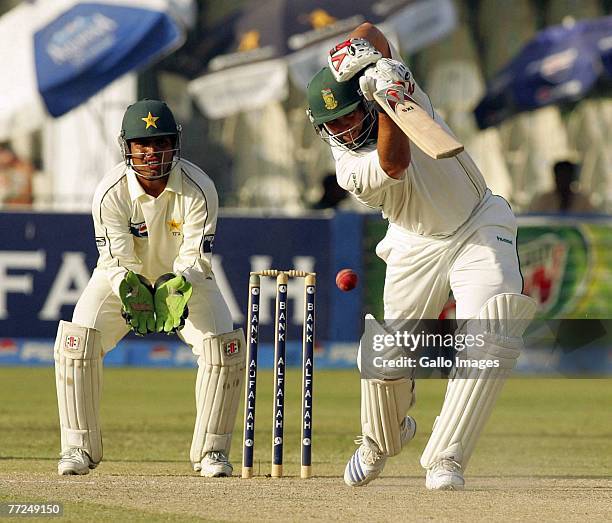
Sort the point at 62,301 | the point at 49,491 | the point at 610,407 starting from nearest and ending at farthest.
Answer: the point at 49,491, the point at 610,407, the point at 62,301

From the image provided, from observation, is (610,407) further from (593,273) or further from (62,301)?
(62,301)

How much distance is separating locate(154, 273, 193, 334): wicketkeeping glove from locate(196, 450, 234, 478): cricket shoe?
0.64 metres

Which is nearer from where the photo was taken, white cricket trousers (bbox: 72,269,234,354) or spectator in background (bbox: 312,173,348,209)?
white cricket trousers (bbox: 72,269,234,354)

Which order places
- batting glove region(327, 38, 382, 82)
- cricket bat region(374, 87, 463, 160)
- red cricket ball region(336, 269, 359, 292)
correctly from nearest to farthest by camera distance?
cricket bat region(374, 87, 463, 160)
batting glove region(327, 38, 382, 82)
red cricket ball region(336, 269, 359, 292)

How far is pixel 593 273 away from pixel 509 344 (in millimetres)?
6163

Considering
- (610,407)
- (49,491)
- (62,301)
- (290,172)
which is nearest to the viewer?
(49,491)

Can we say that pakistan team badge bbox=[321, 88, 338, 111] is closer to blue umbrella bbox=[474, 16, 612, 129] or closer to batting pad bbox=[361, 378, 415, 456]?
batting pad bbox=[361, 378, 415, 456]

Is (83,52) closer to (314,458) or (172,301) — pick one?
(314,458)

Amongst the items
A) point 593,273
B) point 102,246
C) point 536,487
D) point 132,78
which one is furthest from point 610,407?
point 132,78

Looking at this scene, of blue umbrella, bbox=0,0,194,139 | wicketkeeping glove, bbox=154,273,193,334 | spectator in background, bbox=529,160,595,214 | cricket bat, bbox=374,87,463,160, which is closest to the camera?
cricket bat, bbox=374,87,463,160

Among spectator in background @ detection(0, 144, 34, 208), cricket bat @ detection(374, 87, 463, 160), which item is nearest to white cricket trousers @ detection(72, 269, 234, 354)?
cricket bat @ detection(374, 87, 463, 160)

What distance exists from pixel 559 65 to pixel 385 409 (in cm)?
896

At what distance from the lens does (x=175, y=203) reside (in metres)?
6.93

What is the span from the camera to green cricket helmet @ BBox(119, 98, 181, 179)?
680 centimetres
